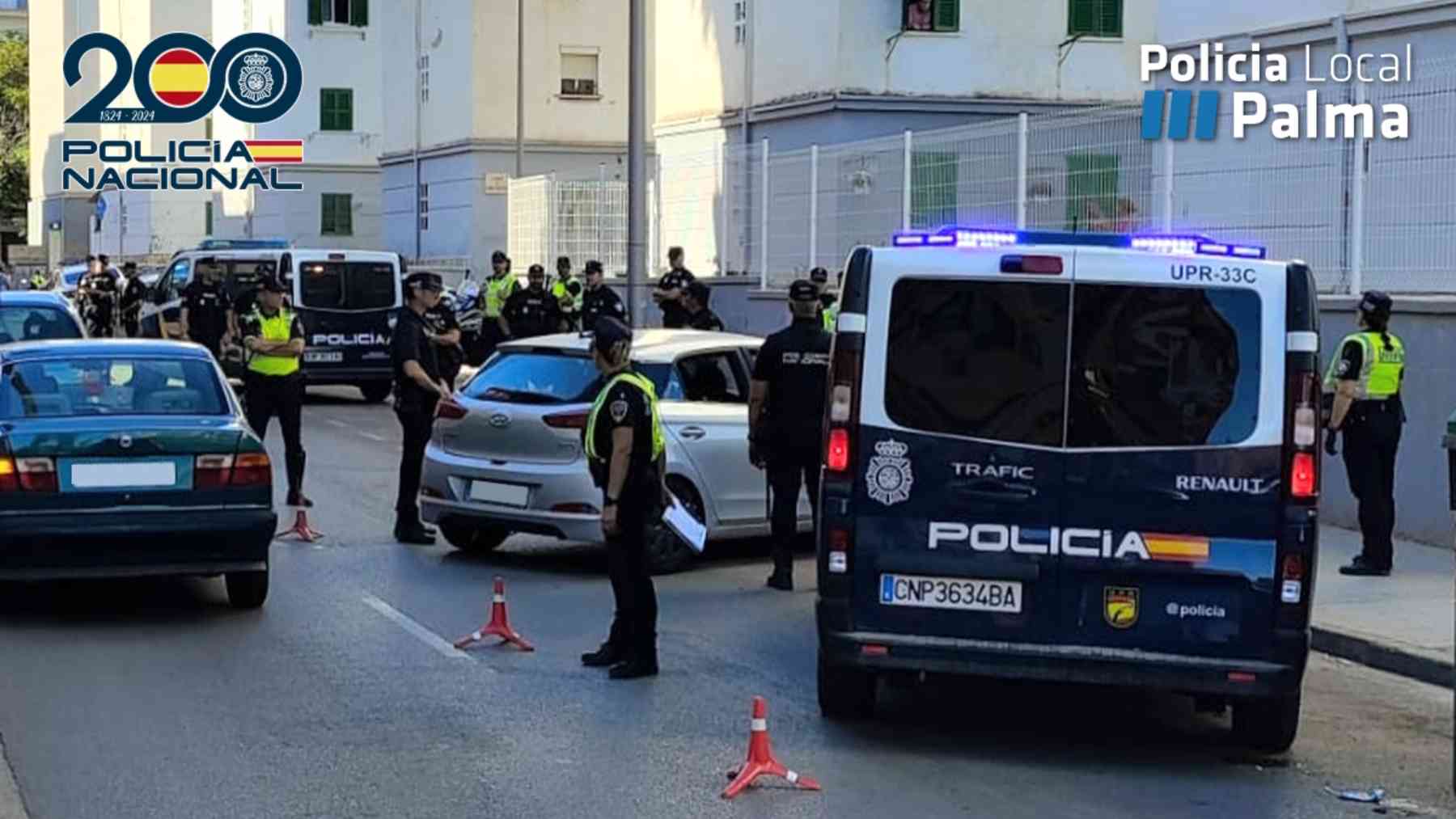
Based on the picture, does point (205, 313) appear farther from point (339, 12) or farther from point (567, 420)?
point (339, 12)

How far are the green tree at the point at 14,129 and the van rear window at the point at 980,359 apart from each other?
340 ft

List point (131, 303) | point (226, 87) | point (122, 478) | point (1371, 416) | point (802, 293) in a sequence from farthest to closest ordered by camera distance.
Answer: point (226, 87)
point (131, 303)
point (1371, 416)
point (802, 293)
point (122, 478)

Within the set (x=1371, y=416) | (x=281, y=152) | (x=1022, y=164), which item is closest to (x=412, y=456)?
(x=1371, y=416)

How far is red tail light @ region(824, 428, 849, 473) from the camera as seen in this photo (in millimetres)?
8109

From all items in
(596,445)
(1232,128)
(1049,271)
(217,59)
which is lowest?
(596,445)

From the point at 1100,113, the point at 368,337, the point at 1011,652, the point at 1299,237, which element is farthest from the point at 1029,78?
the point at 1011,652

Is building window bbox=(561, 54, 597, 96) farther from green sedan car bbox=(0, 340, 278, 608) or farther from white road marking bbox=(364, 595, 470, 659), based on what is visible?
green sedan car bbox=(0, 340, 278, 608)

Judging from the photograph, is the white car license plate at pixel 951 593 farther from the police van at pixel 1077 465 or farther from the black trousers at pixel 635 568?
the black trousers at pixel 635 568

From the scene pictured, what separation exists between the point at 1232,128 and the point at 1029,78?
14.0 m

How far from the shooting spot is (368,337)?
26.9 m

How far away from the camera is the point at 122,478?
1055cm

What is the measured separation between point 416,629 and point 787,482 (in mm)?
2623

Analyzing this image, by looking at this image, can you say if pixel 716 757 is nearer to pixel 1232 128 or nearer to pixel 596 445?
pixel 596 445

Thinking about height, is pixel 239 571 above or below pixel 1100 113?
below
